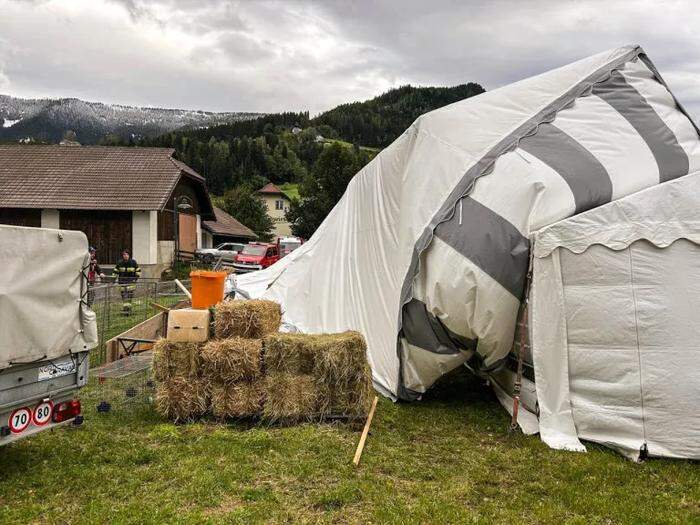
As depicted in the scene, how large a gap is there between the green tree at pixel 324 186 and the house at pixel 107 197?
15.0m

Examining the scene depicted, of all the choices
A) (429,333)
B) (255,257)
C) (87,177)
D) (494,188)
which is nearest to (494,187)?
(494,188)

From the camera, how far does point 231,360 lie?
252 inches

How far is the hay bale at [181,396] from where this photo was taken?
643 centimetres

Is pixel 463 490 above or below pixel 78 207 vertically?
below

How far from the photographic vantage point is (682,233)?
18.5ft

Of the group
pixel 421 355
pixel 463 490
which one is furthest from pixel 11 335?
pixel 421 355

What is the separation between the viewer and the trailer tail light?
17.1 feet

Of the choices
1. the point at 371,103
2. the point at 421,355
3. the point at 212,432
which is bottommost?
the point at 212,432

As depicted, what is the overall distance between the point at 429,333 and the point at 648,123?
4.15m

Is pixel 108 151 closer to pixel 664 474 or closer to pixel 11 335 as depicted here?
pixel 11 335

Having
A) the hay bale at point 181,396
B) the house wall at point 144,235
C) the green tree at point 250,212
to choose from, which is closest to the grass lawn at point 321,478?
the hay bale at point 181,396

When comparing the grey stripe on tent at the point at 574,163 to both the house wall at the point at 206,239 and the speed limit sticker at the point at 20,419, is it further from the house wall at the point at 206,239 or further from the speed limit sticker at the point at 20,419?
the house wall at the point at 206,239

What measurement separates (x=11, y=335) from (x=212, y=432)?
7.92 ft

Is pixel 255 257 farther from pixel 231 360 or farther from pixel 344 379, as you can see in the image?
pixel 344 379
